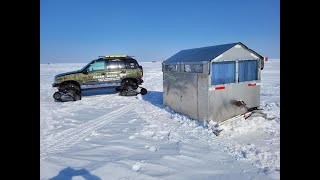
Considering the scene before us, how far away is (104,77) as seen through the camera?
14.1m

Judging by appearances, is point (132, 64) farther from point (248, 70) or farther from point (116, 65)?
point (248, 70)

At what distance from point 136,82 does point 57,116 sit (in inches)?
240

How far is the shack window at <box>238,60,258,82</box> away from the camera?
7.92 meters

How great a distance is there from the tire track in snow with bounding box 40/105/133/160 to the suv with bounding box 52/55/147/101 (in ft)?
16.8

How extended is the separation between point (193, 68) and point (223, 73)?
97 cm

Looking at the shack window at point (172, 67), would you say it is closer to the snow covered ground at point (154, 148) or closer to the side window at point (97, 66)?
the snow covered ground at point (154, 148)

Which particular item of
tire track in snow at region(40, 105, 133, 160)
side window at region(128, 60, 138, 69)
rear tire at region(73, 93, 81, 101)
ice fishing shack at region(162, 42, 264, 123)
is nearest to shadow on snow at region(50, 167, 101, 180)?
tire track in snow at region(40, 105, 133, 160)

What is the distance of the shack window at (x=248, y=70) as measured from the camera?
792 cm

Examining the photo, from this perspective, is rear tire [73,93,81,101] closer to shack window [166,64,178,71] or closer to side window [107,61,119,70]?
side window [107,61,119,70]

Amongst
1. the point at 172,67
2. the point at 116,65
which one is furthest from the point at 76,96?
the point at 172,67
